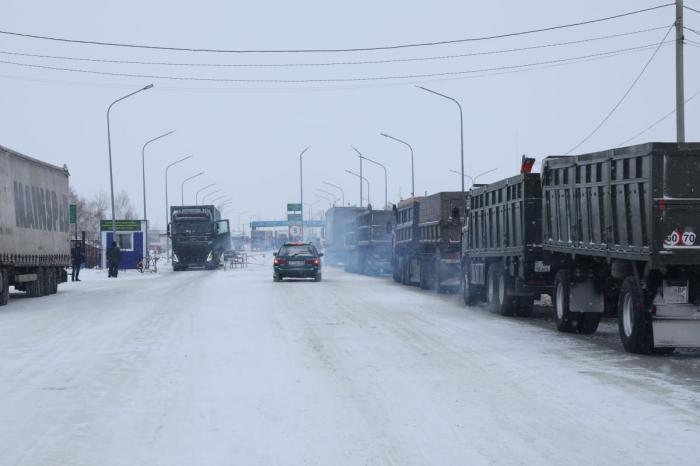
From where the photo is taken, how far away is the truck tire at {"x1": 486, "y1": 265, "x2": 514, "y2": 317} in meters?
20.7

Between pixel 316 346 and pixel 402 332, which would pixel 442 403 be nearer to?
pixel 316 346

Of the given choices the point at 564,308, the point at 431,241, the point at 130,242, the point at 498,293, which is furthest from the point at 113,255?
the point at 564,308

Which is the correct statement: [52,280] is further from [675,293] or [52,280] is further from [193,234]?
[193,234]

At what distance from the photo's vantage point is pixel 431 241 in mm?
31984

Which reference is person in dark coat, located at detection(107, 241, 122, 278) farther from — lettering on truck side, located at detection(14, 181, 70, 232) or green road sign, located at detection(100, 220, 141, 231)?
lettering on truck side, located at detection(14, 181, 70, 232)

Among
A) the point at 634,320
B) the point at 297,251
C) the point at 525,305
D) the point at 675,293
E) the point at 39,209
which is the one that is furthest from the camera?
the point at 297,251

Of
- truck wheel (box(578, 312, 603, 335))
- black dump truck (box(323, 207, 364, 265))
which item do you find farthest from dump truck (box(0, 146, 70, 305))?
black dump truck (box(323, 207, 364, 265))

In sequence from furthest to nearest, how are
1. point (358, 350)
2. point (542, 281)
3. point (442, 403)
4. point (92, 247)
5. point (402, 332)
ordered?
1. point (92, 247)
2. point (542, 281)
3. point (402, 332)
4. point (358, 350)
5. point (442, 403)

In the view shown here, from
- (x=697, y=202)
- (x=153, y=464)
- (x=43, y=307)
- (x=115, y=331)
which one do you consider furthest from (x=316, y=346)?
(x=43, y=307)

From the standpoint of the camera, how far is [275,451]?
23.7 feet

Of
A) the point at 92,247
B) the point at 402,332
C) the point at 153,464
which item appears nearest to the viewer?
the point at 153,464

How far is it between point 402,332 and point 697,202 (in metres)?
5.56

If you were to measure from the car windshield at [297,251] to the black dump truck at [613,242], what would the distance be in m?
17.3

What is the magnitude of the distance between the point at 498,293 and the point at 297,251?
17.5m
